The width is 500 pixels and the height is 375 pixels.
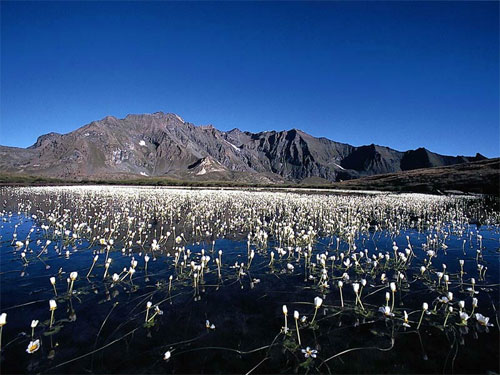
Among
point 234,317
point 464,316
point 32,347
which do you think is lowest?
point 234,317

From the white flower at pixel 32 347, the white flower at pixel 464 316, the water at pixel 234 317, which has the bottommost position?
the water at pixel 234 317

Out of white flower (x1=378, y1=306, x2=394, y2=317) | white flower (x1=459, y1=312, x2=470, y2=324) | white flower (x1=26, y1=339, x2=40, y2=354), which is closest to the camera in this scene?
white flower (x1=26, y1=339, x2=40, y2=354)

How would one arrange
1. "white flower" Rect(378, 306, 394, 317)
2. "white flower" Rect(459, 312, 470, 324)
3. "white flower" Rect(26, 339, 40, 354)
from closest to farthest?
1. "white flower" Rect(26, 339, 40, 354)
2. "white flower" Rect(459, 312, 470, 324)
3. "white flower" Rect(378, 306, 394, 317)

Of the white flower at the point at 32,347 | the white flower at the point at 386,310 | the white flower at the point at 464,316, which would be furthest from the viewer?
the white flower at the point at 386,310

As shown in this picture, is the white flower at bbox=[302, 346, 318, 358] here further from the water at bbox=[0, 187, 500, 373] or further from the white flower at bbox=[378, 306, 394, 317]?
the white flower at bbox=[378, 306, 394, 317]

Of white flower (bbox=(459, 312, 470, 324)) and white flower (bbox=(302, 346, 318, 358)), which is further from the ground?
white flower (bbox=(459, 312, 470, 324))

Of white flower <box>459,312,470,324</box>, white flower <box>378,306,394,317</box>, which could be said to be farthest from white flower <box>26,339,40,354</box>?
white flower <box>459,312,470,324</box>

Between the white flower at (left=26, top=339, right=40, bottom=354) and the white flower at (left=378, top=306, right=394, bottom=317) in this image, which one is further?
the white flower at (left=378, top=306, right=394, bottom=317)

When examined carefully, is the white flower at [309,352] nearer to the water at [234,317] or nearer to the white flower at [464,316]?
the water at [234,317]

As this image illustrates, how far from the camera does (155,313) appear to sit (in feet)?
18.6

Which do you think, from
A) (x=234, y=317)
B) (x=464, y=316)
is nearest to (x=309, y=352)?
(x=234, y=317)

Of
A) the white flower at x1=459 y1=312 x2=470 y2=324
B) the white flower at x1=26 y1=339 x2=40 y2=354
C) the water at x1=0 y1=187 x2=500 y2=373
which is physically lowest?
the water at x1=0 y1=187 x2=500 y2=373

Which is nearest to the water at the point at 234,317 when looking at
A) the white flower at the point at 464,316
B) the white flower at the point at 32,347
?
the white flower at the point at 32,347

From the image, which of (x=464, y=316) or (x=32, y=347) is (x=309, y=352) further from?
(x=32, y=347)
